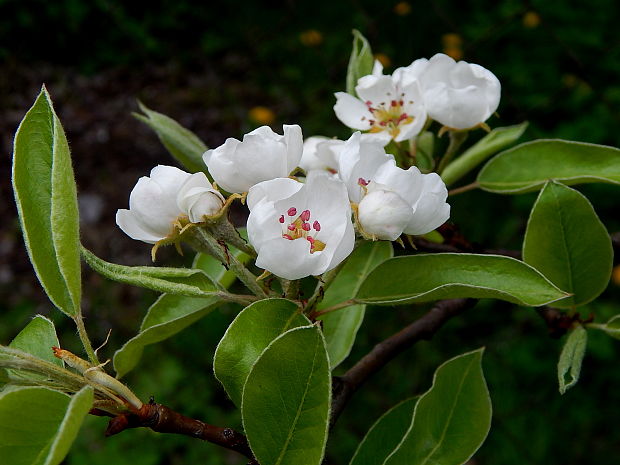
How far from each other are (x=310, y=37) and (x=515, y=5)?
2.45ft

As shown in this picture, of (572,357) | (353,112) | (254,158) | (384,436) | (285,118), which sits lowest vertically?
(285,118)

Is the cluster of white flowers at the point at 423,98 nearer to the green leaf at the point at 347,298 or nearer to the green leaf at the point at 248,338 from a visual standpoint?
the green leaf at the point at 347,298

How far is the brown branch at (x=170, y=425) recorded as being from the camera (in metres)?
0.72

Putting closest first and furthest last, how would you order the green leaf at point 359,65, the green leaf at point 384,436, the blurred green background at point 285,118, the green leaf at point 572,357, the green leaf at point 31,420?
the green leaf at point 31,420
the green leaf at point 572,357
the green leaf at point 384,436
the green leaf at point 359,65
the blurred green background at point 285,118

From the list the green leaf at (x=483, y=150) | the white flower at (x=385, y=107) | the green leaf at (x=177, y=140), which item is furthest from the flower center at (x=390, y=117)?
the green leaf at (x=177, y=140)

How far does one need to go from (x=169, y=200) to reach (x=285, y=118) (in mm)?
2178

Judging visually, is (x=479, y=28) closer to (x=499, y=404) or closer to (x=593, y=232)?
(x=499, y=404)

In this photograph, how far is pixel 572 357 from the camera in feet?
2.88

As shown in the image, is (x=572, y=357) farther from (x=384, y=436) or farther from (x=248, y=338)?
(x=248, y=338)

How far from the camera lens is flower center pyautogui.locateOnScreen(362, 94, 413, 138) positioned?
956 millimetres

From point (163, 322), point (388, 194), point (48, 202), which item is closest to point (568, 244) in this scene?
point (388, 194)

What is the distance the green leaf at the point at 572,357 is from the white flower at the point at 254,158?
370mm

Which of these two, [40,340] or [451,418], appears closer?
[40,340]

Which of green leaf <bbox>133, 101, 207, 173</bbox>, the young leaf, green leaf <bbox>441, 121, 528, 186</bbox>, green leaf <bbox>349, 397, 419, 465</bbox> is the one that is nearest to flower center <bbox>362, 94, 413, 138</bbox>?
green leaf <bbox>441, 121, 528, 186</bbox>
